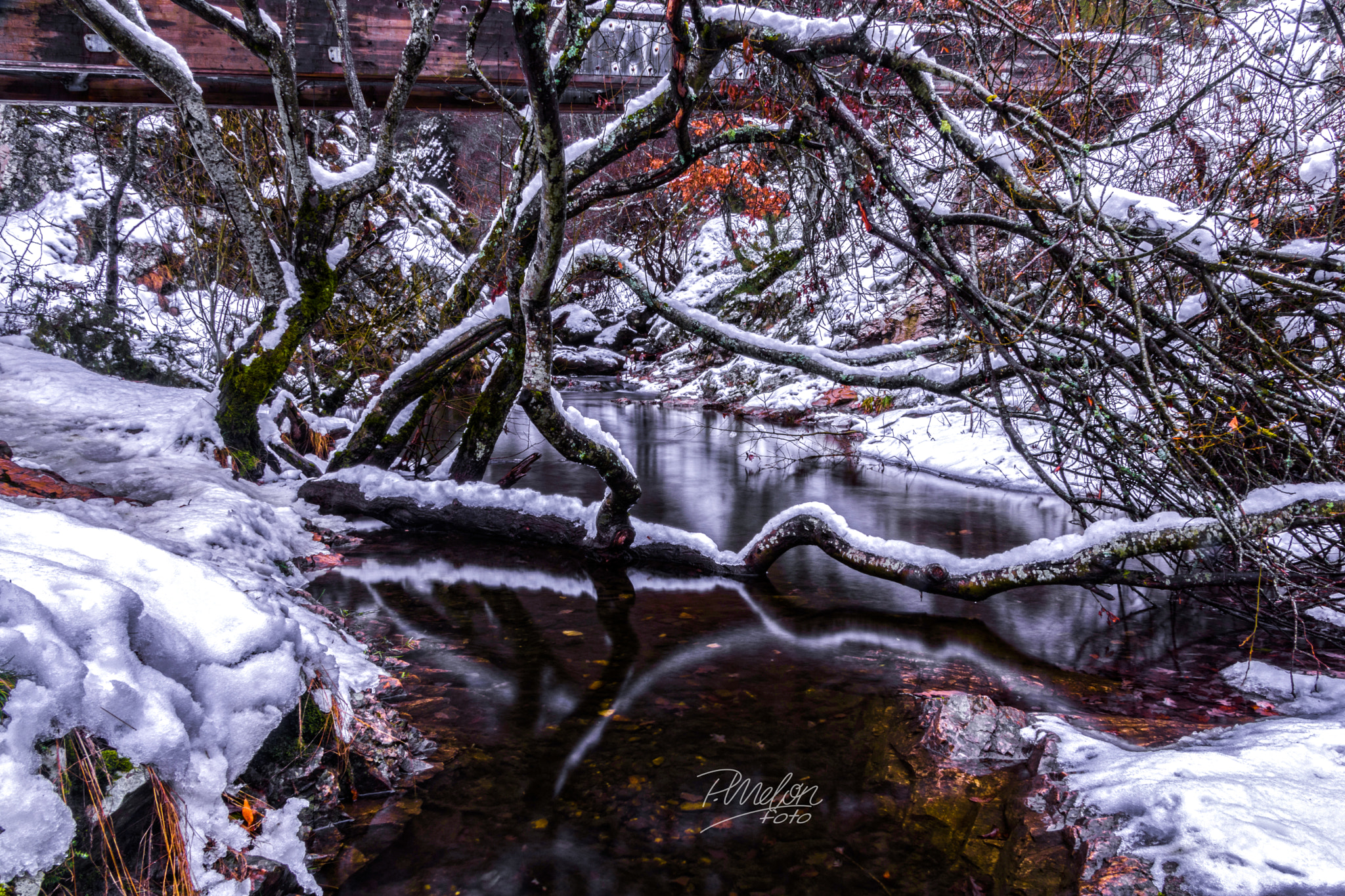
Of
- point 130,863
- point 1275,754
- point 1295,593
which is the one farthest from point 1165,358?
point 130,863

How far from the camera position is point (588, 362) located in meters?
24.8

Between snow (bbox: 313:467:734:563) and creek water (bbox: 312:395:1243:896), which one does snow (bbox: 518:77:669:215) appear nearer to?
snow (bbox: 313:467:734:563)

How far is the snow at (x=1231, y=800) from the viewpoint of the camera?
215cm

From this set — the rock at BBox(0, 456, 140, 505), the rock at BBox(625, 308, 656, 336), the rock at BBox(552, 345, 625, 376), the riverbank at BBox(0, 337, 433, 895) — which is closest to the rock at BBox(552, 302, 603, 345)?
the rock at BBox(552, 345, 625, 376)

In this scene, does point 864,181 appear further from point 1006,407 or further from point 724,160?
point 724,160

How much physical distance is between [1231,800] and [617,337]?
24.8 meters

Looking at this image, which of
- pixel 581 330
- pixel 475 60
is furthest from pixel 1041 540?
pixel 581 330

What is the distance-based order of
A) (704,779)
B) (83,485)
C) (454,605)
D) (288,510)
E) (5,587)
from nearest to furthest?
(5,587)
(704,779)
(83,485)
(454,605)
(288,510)

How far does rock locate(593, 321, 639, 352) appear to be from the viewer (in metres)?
26.1

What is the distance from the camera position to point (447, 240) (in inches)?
483

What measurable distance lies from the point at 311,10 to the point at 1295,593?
839cm

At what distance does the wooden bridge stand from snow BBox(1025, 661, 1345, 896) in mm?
5382

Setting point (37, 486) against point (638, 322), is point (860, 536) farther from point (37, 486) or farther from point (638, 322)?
point (638, 322)

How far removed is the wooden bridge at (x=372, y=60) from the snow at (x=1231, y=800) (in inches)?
212
